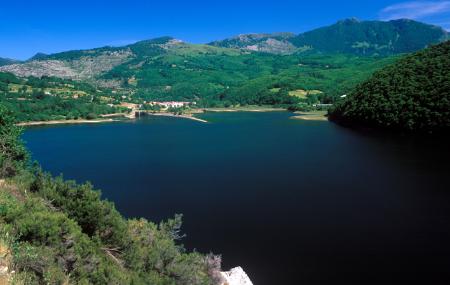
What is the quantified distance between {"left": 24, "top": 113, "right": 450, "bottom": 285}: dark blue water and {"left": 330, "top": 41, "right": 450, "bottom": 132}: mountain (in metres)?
8.30

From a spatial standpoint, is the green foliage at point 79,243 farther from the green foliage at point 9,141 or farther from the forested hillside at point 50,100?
the forested hillside at point 50,100

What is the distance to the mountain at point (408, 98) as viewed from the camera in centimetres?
6981

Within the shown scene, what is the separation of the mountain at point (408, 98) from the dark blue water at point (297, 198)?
830cm

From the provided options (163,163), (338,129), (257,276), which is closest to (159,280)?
(257,276)

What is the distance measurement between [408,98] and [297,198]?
55.2 m

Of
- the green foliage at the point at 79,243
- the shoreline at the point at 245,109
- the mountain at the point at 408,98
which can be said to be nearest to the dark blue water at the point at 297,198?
the green foliage at the point at 79,243

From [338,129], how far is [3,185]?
245 ft

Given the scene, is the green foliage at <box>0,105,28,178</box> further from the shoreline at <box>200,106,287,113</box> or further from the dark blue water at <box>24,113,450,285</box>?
the shoreline at <box>200,106,287,113</box>

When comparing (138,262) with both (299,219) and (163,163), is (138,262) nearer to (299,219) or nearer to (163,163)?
(299,219)

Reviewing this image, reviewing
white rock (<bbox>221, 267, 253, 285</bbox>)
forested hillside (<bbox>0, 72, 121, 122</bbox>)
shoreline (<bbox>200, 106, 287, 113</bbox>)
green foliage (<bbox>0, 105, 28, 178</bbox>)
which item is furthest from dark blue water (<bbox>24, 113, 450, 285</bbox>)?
shoreline (<bbox>200, 106, 287, 113</bbox>)

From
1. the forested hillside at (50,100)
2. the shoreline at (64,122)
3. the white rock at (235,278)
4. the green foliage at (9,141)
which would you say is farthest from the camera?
the forested hillside at (50,100)

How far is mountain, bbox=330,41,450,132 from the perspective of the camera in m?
69.8

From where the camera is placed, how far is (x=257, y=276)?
21172 millimetres

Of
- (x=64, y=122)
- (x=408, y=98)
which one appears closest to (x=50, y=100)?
(x=64, y=122)
